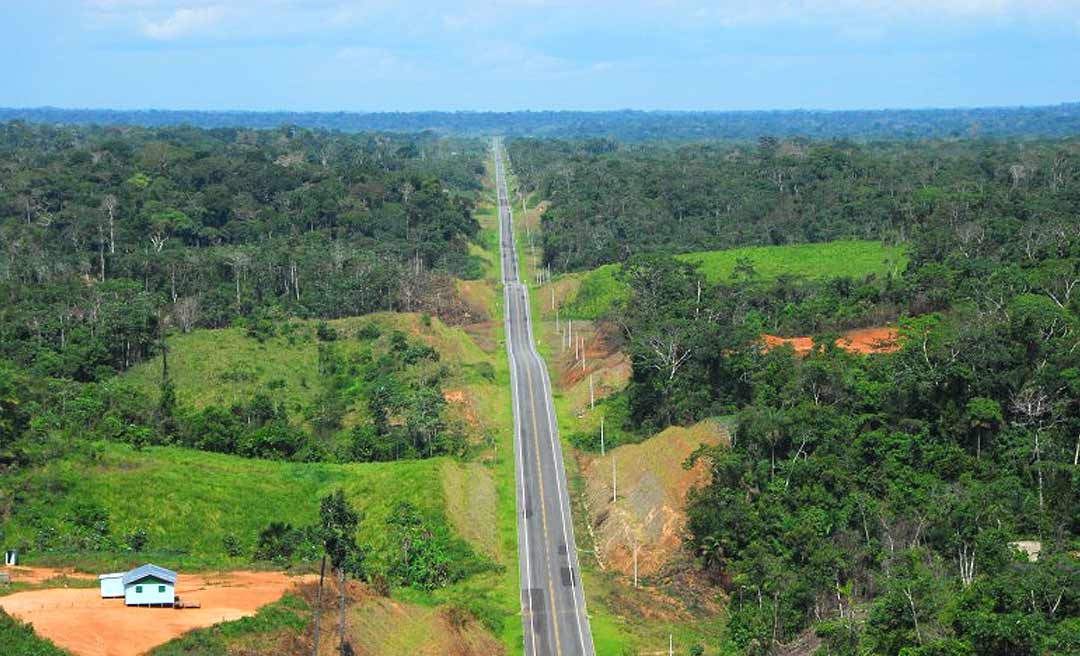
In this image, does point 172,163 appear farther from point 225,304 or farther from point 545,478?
point 545,478

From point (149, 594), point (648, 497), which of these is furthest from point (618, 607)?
point (149, 594)

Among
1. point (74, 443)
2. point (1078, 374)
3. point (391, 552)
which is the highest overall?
point (1078, 374)

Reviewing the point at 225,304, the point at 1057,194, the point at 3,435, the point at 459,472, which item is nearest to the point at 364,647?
the point at 459,472

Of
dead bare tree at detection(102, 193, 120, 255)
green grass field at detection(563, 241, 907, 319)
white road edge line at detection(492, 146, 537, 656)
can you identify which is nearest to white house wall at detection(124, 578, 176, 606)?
white road edge line at detection(492, 146, 537, 656)

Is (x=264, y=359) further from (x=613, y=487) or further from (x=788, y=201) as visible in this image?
(x=788, y=201)

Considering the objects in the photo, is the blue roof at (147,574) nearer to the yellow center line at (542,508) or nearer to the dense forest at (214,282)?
the yellow center line at (542,508)

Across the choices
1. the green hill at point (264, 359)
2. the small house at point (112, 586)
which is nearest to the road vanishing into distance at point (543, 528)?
the green hill at point (264, 359)
